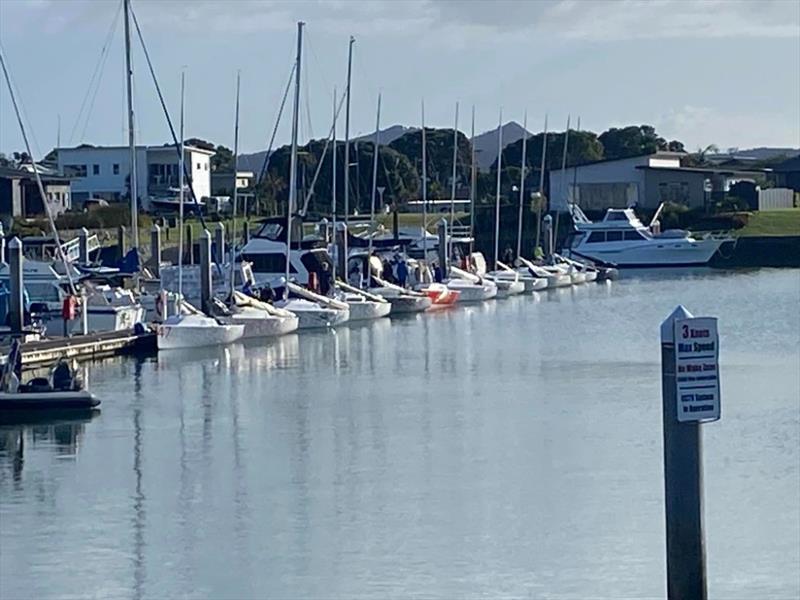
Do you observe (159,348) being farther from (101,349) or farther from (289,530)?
(289,530)

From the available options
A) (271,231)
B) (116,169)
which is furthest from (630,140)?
(271,231)

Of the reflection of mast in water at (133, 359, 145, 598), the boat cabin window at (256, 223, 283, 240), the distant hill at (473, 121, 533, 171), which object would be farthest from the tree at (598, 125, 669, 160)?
the reflection of mast in water at (133, 359, 145, 598)

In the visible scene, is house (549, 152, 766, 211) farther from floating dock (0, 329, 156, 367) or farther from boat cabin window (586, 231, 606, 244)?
floating dock (0, 329, 156, 367)

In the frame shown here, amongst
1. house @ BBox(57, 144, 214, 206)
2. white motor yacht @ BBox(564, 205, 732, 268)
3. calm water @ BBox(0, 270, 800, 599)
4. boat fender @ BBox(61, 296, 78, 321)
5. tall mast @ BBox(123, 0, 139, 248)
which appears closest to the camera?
calm water @ BBox(0, 270, 800, 599)

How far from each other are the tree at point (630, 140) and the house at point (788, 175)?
23.9m

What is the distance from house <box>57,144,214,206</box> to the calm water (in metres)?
56.4

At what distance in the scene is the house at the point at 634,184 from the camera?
323 ft

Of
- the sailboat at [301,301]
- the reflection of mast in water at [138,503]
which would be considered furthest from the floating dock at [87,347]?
the sailboat at [301,301]

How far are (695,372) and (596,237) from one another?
75509 millimetres

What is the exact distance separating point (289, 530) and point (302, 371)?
17.8 metres

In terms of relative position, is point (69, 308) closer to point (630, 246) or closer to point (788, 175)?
point (630, 246)

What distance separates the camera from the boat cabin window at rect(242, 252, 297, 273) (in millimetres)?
52469

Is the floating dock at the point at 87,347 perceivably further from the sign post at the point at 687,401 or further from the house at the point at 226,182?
the house at the point at 226,182

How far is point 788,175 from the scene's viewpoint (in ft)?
366
